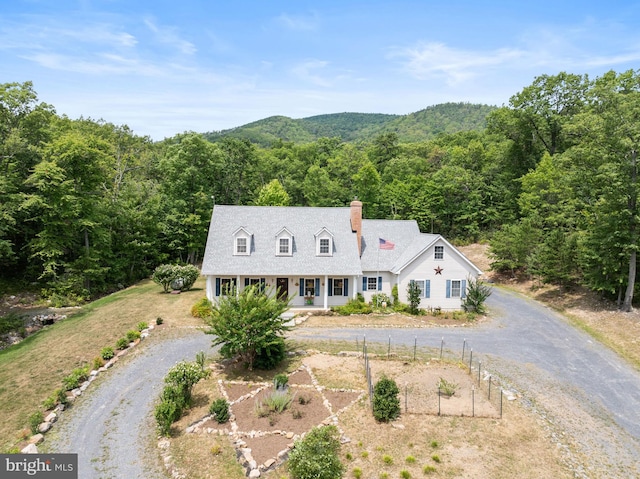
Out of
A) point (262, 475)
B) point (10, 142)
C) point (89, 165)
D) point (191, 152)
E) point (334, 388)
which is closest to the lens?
point (262, 475)

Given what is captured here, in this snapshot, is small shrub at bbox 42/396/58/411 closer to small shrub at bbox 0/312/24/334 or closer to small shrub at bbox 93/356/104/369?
small shrub at bbox 93/356/104/369

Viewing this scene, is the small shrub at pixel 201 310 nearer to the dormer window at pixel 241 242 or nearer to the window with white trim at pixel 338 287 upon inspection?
the dormer window at pixel 241 242

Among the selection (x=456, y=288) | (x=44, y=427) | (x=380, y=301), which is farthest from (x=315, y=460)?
(x=456, y=288)

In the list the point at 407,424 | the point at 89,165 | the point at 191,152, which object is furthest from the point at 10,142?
the point at 407,424

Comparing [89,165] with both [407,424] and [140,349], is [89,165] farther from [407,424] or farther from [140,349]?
[407,424]

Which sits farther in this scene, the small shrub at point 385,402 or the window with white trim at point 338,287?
the window with white trim at point 338,287

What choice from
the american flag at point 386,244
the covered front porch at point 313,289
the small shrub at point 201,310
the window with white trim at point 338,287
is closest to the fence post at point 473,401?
the covered front porch at point 313,289
